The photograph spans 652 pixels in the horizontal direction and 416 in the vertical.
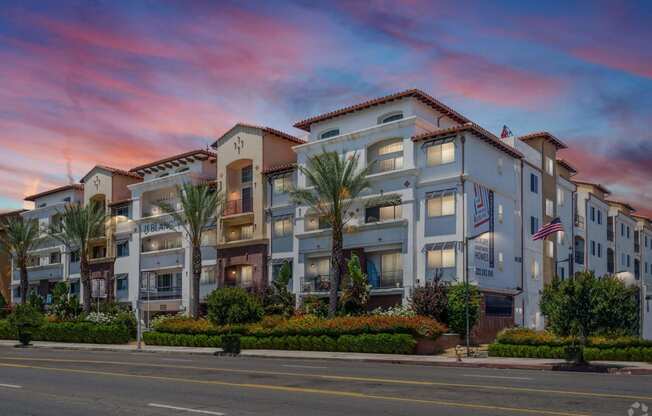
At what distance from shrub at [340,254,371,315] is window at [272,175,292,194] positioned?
10.9 m

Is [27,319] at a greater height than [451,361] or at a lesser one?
lesser

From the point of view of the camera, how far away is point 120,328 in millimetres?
51469

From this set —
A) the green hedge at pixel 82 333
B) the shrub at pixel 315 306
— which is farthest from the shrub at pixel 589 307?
the green hedge at pixel 82 333

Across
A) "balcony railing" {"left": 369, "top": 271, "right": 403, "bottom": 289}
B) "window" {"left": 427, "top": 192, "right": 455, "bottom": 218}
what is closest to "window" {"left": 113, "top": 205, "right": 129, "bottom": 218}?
"balcony railing" {"left": 369, "top": 271, "right": 403, "bottom": 289}

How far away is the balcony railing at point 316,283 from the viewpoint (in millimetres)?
51062

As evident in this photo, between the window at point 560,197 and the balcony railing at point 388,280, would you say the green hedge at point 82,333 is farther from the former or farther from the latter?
the window at point 560,197

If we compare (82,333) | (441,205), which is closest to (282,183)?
(441,205)

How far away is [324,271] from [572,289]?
76.5ft

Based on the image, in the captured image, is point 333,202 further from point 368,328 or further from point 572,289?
point 572,289

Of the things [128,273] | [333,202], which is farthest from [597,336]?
[128,273]

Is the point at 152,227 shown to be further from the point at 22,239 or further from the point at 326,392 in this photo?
the point at 326,392

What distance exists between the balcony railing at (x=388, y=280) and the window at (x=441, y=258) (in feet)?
8.26

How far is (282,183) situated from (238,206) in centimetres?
547

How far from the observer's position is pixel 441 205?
46.4 meters
